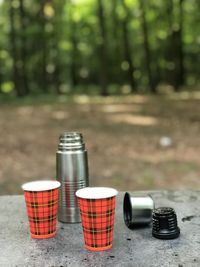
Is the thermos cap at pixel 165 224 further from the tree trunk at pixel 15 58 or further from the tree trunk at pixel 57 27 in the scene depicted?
the tree trunk at pixel 57 27

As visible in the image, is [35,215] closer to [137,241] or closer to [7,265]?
[7,265]

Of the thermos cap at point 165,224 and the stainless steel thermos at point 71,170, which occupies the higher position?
the stainless steel thermos at point 71,170

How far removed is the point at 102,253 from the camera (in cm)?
174

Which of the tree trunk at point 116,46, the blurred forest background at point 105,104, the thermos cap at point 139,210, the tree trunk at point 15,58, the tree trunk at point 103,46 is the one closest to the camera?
the thermos cap at point 139,210

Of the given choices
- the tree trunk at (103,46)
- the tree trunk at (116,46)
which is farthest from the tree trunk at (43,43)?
the tree trunk at (116,46)

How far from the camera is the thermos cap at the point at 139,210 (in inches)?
76.5

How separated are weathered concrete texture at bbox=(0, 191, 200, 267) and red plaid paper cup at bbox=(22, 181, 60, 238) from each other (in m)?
→ 0.04

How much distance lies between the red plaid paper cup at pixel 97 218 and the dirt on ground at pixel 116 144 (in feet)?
12.9

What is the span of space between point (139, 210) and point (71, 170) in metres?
0.33

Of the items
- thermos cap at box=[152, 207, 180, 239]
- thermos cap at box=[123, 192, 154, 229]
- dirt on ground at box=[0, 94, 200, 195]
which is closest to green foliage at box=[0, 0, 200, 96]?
dirt on ground at box=[0, 94, 200, 195]

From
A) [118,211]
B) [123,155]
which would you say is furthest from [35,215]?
[123,155]

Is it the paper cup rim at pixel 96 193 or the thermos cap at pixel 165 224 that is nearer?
the paper cup rim at pixel 96 193

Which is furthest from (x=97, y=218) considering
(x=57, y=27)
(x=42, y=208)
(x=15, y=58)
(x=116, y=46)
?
(x=116, y=46)

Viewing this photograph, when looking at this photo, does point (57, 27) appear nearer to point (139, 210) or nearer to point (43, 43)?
point (43, 43)
